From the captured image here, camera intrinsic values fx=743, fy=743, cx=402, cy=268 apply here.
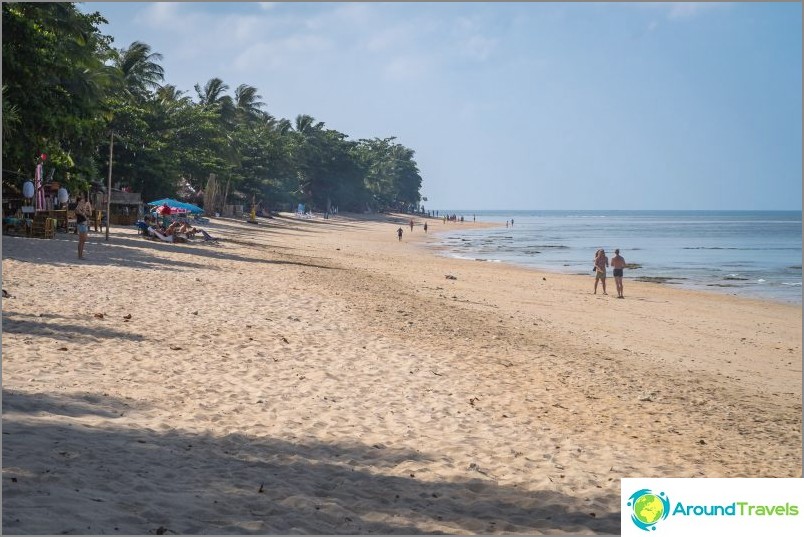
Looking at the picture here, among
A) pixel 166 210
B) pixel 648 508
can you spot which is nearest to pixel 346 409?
pixel 648 508

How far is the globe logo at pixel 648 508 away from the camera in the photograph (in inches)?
181

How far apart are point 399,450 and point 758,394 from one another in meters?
6.35

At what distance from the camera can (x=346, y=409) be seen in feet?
26.2

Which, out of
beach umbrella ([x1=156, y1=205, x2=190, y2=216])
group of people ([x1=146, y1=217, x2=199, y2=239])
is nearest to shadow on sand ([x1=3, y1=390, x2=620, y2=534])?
group of people ([x1=146, y1=217, x2=199, y2=239])

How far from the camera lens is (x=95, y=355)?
357 inches

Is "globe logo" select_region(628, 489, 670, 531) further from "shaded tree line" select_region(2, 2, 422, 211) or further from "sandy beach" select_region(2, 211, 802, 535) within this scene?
"shaded tree line" select_region(2, 2, 422, 211)

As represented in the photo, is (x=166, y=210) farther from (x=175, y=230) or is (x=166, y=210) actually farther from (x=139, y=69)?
(x=139, y=69)

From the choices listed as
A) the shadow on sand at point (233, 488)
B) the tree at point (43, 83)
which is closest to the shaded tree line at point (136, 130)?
the tree at point (43, 83)

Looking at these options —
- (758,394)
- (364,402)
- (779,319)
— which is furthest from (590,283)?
(364,402)

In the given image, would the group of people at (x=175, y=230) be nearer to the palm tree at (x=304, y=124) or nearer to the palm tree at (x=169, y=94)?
the palm tree at (x=169, y=94)

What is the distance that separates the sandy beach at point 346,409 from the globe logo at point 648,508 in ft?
2.35

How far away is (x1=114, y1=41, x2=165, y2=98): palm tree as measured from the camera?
1795 inches

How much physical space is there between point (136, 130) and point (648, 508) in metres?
40.0

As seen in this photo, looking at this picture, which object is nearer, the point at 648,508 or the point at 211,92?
the point at 648,508
